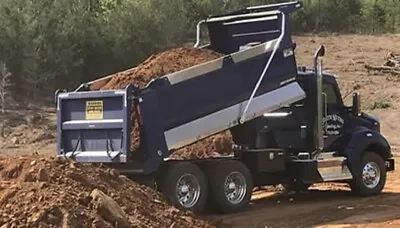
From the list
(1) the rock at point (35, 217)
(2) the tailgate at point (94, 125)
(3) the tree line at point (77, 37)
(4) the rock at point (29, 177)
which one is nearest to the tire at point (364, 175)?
(2) the tailgate at point (94, 125)

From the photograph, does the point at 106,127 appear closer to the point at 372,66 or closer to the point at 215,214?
the point at 215,214

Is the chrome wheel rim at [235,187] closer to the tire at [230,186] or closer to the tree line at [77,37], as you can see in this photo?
the tire at [230,186]

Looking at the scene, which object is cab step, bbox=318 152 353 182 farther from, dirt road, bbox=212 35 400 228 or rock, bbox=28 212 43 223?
rock, bbox=28 212 43 223

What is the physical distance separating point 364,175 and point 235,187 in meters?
3.38

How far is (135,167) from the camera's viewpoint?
47.0 ft

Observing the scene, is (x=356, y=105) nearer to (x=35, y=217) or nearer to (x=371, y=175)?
(x=371, y=175)

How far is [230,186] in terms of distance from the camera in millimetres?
15578

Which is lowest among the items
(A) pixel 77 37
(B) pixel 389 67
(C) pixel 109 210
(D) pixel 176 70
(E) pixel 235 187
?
(E) pixel 235 187

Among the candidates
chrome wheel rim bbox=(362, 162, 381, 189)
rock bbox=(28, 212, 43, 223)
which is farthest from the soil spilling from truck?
rock bbox=(28, 212, 43, 223)

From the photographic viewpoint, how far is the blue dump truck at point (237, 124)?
47.1 feet

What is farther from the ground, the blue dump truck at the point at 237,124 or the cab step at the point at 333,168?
the blue dump truck at the point at 237,124

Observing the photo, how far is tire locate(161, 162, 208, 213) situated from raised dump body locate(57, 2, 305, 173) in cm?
36

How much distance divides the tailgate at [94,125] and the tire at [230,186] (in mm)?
1870

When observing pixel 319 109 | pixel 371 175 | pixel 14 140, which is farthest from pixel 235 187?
pixel 14 140
